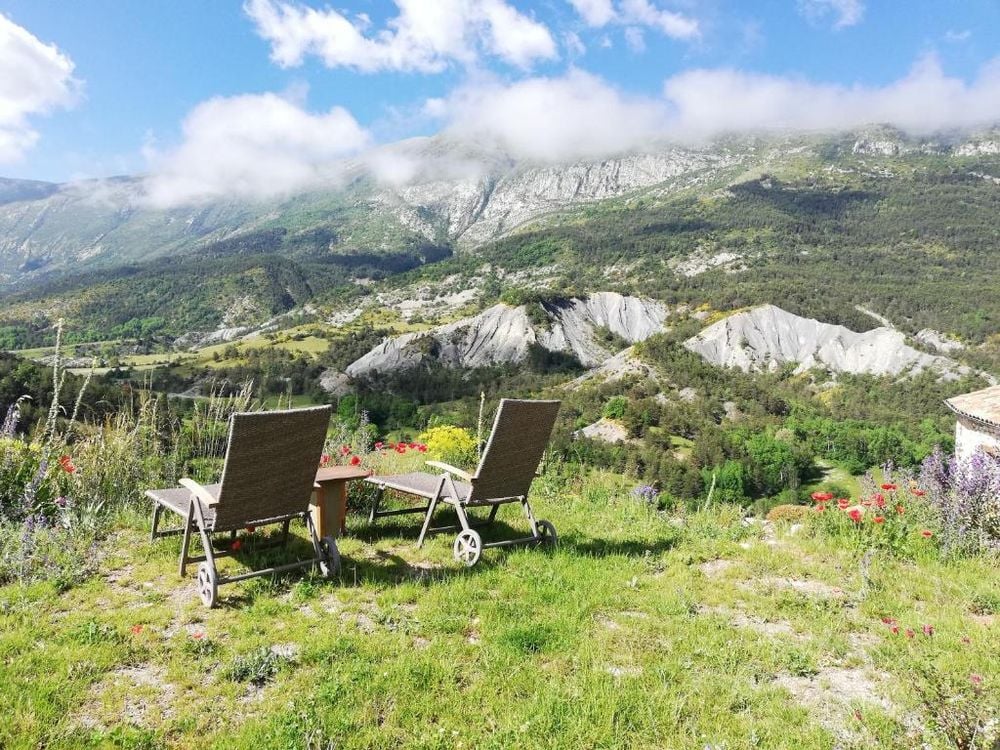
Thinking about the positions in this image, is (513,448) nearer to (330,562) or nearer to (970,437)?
(330,562)

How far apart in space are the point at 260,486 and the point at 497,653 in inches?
83.2

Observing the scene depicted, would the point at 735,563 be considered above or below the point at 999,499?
below

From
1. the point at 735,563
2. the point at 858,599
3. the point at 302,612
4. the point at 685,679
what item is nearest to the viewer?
the point at 685,679

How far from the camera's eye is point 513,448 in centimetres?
546

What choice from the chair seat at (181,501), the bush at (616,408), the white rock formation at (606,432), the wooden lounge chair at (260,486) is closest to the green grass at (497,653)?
the wooden lounge chair at (260,486)

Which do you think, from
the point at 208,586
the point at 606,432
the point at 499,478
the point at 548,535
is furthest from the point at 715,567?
the point at 606,432

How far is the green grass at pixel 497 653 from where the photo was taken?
8.91ft

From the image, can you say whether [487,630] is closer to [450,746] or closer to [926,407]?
[450,746]

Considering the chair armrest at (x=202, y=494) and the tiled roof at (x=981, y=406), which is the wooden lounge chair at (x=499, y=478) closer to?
the chair armrest at (x=202, y=494)

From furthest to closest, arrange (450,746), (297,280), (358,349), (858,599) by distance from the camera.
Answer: (297,280) → (358,349) → (858,599) → (450,746)

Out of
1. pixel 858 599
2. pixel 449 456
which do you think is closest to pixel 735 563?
pixel 858 599

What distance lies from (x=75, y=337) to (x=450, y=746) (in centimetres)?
17180

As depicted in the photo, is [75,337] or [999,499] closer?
[999,499]

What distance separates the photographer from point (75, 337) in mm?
141500
